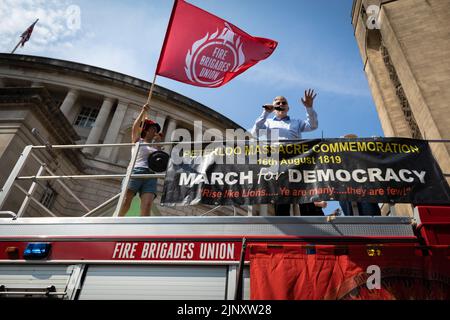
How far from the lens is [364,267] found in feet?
10.2

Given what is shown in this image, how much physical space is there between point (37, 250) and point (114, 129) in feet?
75.5

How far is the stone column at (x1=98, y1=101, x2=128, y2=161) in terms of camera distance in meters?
23.4

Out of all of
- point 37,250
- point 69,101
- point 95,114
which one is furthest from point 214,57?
point 95,114

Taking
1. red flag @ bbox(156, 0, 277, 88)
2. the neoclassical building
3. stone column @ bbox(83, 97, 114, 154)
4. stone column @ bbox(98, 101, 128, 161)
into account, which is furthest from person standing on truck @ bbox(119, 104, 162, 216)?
stone column @ bbox(83, 97, 114, 154)

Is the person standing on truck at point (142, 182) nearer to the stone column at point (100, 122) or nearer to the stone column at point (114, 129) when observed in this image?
the stone column at point (114, 129)

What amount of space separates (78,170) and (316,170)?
17386mm

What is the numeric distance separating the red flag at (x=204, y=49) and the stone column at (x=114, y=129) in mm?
18392

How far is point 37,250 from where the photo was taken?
3.83 m

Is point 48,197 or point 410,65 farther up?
point 410,65

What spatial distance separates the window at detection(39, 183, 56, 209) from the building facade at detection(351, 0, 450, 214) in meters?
17.8

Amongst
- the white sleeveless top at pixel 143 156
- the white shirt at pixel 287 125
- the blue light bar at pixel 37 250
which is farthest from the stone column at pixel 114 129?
the blue light bar at pixel 37 250

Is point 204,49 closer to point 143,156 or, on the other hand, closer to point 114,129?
point 143,156
